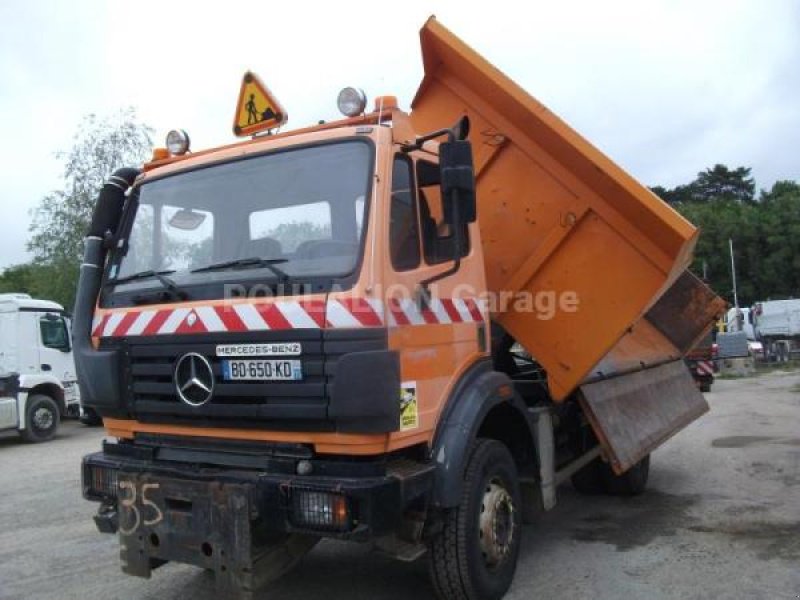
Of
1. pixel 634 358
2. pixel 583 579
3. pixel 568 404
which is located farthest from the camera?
pixel 634 358

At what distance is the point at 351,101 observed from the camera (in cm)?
387

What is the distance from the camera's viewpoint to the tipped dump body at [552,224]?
14.8ft

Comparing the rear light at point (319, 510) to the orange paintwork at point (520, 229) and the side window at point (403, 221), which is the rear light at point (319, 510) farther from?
the side window at point (403, 221)

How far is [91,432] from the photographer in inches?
561

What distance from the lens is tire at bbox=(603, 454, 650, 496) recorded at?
6488 mm

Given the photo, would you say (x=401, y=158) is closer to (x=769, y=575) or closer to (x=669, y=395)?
(x=769, y=575)

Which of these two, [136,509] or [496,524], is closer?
[136,509]

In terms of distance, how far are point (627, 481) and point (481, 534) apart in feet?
9.85

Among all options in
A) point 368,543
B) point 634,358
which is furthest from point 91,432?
point 368,543

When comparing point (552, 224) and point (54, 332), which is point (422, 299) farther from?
point (54, 332)

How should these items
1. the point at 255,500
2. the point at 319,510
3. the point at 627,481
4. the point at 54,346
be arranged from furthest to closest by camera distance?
the point at 54,346 → the point at 627,481 → the point at 255,500 → the point at 319,510

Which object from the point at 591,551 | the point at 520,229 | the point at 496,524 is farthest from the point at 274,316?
the point at 591,551

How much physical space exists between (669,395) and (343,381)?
452 cm

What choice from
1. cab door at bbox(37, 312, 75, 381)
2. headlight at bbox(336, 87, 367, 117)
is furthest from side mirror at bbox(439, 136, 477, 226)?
cab door at bbox(37, 312, 75, 381)
